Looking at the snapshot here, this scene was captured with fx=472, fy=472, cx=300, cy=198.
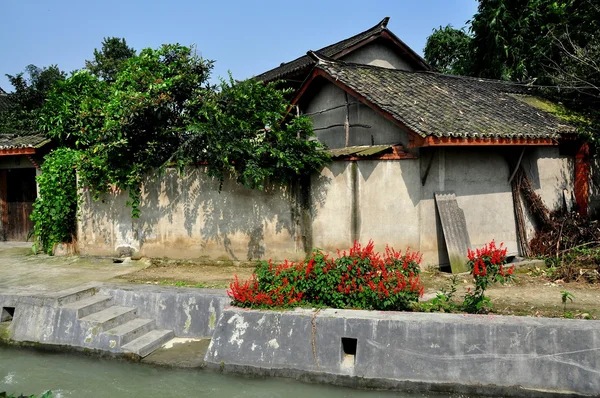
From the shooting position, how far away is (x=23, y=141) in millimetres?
12266

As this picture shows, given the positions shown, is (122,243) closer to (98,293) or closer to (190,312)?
(98,293)

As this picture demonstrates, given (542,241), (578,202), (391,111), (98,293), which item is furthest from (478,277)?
(578,202)

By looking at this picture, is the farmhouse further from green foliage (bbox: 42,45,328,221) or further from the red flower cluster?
the red flower cluster

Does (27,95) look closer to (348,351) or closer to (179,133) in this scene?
(179,133)

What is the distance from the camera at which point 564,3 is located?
13336 mm

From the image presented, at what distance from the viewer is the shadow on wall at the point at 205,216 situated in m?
9.29

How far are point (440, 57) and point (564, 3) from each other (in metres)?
12.4

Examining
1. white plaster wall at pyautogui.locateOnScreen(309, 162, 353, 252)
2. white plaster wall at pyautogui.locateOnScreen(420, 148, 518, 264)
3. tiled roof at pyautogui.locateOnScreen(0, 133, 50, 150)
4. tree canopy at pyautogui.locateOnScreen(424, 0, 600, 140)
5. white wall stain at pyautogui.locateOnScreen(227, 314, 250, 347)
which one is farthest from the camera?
tiled roof at pyautogui.locateOnScreen(0, 133, 50, 150)

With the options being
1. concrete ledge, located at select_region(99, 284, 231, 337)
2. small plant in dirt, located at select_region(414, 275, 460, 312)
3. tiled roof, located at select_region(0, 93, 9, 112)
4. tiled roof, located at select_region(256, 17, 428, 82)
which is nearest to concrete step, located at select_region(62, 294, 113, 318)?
concrete ledge, located at select_region(99, 284, 231, 337)

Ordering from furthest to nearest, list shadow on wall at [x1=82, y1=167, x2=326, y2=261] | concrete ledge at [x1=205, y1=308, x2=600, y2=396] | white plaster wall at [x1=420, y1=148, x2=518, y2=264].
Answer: shadow on wall at [x1=82, y1=167, x2=326, y2=261] → white plaster wall at [x1=420, y1=148, x2=518, y2=264] → concrete ledge at [x1=205, y1=308, x2=600, y2=396]

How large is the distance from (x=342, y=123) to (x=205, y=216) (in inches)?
146

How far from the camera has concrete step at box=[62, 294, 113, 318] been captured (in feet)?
22.7

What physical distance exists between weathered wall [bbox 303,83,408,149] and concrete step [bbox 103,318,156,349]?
5530 mm

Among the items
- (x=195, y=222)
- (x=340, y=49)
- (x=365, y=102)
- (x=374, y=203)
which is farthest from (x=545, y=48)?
(x=195, y=222)
